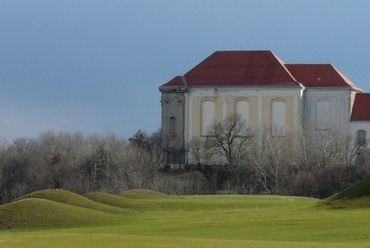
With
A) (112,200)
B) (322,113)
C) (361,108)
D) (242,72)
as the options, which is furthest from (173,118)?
(112,200)

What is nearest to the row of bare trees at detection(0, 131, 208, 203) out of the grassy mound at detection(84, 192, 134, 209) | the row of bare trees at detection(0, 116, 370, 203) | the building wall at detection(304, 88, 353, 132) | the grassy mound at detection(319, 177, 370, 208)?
the row of bare trees at detection(0, 116, 370, 203)

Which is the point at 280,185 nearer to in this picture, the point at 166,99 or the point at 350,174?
the point at 350,174

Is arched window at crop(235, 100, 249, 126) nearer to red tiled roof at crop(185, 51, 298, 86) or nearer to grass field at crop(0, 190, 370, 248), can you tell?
red tiled roof at crop(185, 51, 298, 86)

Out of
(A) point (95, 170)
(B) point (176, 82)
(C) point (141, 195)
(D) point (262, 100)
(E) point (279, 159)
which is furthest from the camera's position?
(B) point (176, 82)

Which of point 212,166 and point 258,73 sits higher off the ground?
point 258,73

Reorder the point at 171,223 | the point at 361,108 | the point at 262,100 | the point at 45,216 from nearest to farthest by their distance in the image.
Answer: the point at 171,223 < the point at 45,216 < the point at 361,108 < the point at 262,100

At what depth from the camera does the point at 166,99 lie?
10481 cm

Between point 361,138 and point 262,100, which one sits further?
point 262,100

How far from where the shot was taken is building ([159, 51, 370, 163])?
10362 centimetres

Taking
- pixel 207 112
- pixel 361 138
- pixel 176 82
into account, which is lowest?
pixel 361 138

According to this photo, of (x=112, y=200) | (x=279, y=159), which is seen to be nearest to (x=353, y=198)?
(x=112, y=200)

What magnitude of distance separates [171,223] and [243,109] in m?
63.2

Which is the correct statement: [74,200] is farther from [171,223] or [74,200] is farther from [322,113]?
[322,113]

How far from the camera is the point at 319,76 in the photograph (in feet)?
347
